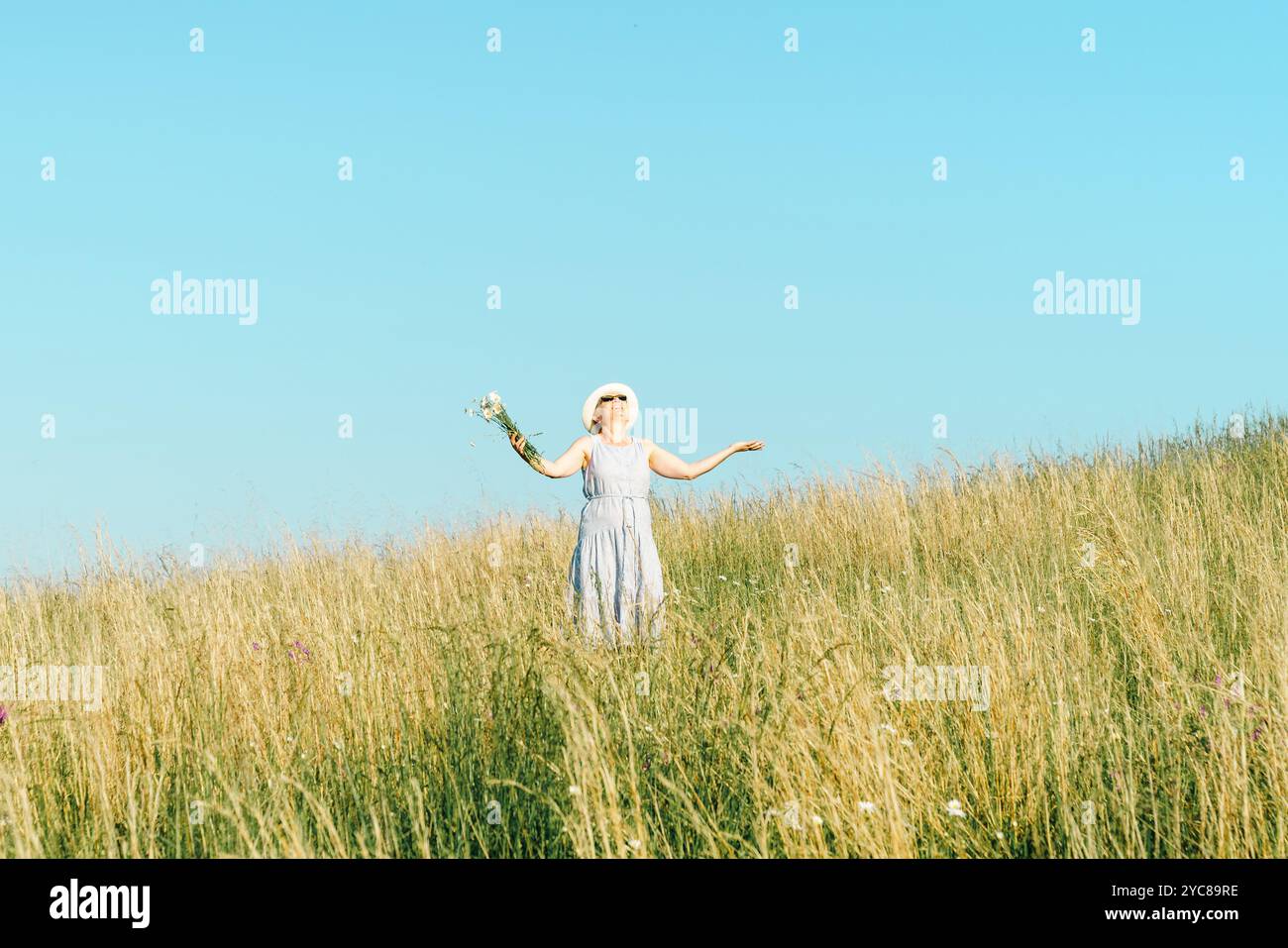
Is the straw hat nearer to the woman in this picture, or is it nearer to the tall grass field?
the woman

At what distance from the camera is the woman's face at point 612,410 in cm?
662

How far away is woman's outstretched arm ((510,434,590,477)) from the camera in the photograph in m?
6.35

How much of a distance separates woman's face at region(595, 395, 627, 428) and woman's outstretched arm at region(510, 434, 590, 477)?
270 mm

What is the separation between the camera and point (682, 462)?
661cm

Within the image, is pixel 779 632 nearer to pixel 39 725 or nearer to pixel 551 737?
pixel 551 737

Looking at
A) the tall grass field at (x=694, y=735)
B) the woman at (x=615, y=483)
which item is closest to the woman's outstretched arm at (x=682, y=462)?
the woman at (x=615, y=483)

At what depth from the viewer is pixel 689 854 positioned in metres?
2.92

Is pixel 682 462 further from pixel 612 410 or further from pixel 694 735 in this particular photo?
pixel 694 735

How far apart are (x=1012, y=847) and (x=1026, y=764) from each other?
28 centimetres

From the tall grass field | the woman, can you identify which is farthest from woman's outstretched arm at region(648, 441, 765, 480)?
the tall grass field

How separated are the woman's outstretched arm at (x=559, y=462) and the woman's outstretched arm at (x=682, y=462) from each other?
0.51 m

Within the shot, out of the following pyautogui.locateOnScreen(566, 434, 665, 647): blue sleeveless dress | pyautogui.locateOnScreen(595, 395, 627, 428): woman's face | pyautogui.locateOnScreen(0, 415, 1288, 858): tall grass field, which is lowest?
pyautogui.locateOnScreen(0, 415, 1288, 858): tall grass field

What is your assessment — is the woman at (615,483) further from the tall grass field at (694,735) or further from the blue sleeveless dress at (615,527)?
the tall grass field at (694,735)

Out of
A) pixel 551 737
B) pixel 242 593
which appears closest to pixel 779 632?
pixel 551 737
